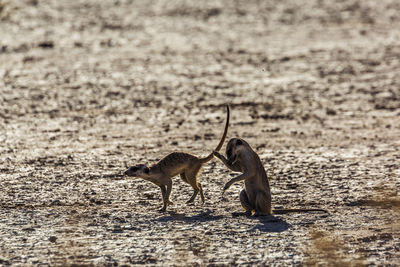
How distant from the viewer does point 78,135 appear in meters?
10.8

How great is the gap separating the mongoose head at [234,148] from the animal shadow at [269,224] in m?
0.49

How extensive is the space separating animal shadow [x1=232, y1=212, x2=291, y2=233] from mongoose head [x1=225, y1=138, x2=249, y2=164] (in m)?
0.49

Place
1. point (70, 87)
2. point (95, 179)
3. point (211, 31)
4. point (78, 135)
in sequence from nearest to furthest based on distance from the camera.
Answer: point (95, 179), point (78, 135), point (70, 87), point (211, 31)

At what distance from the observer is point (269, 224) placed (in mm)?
6988

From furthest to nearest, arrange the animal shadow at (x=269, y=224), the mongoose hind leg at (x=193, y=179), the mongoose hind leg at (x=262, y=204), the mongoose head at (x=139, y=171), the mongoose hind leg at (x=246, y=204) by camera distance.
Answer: the mongoose hind leg at (x=193, y=179) → the mongoose head at (x=139, y=171) → the mongoose hind leg at (x=246, y=204) → the mongoose hind leg at (x=262, y=204) → the animal shadow at (x=269, y=224)

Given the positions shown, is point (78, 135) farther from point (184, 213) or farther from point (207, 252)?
point (207, 252)

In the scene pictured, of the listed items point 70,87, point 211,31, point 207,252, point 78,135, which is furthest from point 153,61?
point 207,252

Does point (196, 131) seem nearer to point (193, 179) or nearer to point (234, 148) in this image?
point (193, 179)

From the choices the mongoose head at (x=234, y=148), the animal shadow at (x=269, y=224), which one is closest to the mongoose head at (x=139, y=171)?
the mongoose head at (x=234, y=148)

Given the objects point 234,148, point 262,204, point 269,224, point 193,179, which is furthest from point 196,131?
point 269,224

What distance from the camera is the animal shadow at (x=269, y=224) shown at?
6820 mm

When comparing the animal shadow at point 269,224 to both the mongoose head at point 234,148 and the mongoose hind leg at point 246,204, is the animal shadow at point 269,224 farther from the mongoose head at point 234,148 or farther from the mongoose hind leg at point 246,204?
the mongoose head at point 234,148

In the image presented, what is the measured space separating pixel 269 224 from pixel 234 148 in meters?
0.77

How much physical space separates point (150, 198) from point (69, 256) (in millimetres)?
1868
